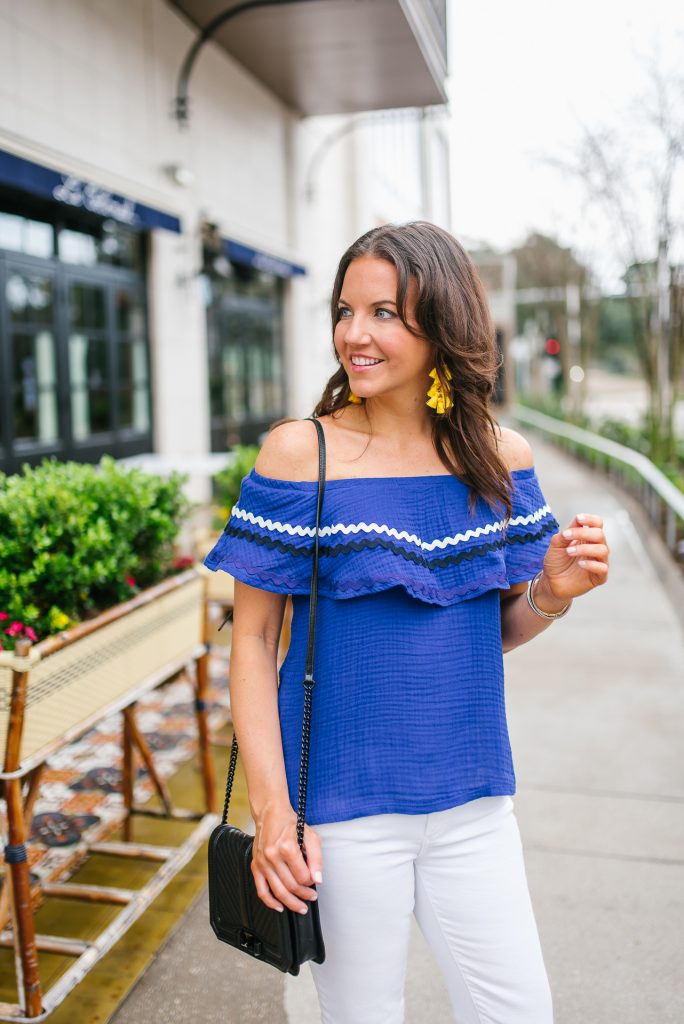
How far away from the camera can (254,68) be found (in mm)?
10930

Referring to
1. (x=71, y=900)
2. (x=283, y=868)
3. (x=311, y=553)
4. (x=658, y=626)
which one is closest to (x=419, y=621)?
(x=311, y=553)

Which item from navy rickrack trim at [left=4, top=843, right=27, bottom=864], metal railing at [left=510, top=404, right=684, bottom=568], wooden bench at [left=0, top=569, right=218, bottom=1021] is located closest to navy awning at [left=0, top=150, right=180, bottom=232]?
wooden bench at [left=0, top=569, right=218, bottom=1021]

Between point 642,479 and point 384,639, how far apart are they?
393 inches

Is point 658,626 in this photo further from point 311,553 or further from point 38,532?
point 311,553

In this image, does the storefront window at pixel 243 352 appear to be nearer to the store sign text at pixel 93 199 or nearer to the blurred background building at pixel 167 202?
the blurred background building at pixel 167 202

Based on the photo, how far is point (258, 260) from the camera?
11266 millimetres

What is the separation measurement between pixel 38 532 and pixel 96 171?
5.28 meters

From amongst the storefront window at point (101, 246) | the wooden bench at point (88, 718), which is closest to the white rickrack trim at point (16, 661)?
the wooden bench at point (88, 718)

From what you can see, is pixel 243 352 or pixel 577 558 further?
pixel 243 352

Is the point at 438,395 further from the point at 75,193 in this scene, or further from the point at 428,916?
the point at 75,193

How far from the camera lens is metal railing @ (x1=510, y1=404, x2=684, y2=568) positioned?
8330 mm

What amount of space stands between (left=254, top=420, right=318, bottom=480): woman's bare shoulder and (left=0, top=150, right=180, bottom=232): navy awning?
5128 millimetres

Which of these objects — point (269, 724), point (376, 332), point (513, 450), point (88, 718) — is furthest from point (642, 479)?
point (269, 724)

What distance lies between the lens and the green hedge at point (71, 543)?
2.56 metres
